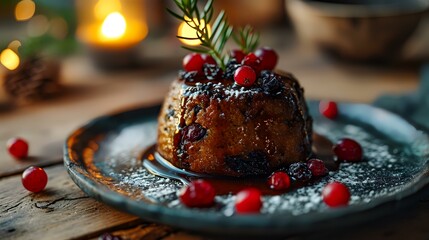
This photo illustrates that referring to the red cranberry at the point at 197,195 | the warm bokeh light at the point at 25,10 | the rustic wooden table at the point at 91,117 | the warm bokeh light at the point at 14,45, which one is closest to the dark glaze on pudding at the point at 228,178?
the red cranberry at the point at 197,195

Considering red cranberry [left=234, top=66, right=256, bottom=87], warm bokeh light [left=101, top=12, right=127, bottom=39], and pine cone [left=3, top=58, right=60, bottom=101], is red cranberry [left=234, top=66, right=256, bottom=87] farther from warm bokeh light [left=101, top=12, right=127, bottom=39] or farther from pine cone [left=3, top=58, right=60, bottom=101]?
warm bokeh light [left=101, top=12, right=127, bottom=39]

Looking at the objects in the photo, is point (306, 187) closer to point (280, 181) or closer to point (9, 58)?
point (280, 181)

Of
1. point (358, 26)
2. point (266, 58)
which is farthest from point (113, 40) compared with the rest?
point (266, 58)

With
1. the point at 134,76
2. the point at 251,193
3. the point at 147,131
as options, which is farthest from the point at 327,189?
the point at 134,76

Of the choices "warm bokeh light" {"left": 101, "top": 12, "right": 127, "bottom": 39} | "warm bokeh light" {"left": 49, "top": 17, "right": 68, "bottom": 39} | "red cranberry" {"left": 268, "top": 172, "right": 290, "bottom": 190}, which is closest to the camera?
"red cranberry" {"left": 268, "top": 172, "right": 290, "bottom": 190}

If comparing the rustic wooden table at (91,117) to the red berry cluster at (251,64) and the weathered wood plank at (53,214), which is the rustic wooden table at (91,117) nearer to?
the weathered wood plank at (53,214)

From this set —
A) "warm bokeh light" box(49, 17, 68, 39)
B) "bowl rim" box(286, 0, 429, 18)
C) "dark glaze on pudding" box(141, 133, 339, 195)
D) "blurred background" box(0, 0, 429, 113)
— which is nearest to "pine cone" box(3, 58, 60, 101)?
"blurred background" box(0, 0, 429, 113)
